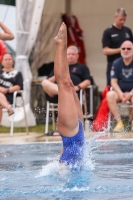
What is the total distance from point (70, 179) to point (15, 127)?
636 centimetres

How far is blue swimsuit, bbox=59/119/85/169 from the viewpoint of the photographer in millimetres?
5000

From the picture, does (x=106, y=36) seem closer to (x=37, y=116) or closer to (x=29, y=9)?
(x=29, y=9)

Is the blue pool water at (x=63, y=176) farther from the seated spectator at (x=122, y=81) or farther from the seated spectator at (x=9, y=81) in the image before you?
the seated spectator at (x=9, y=81)

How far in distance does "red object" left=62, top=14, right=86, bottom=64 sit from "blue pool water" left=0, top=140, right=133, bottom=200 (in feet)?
17.9

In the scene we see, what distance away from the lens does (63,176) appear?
15.9ft

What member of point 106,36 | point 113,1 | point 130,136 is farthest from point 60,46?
point 113,1

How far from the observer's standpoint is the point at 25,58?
10.9 m

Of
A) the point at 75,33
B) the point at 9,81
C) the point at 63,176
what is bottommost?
the point at 63,176

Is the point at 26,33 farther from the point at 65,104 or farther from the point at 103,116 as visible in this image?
the point at 65,104

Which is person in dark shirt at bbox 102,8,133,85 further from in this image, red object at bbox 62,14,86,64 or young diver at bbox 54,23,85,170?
young diver at bbox 54,23,85,170

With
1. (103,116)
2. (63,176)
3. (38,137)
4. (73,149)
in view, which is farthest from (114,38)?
(63,176)

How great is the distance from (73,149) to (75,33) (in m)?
7.51

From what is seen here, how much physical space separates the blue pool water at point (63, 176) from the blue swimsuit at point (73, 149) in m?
0.09

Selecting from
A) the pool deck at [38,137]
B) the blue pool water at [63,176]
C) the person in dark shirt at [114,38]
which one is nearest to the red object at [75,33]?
the person in dark shirt at [114,38]
